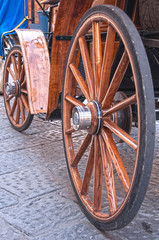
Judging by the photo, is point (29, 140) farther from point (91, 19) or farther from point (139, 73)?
point (139, 73)

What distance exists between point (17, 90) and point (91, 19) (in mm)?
1751

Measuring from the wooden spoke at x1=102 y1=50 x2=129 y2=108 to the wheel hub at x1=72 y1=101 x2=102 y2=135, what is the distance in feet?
0.16

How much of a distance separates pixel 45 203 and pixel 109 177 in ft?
1.67

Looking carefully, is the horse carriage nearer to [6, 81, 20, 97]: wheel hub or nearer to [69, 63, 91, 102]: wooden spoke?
[69, 63, 91, 102]: wooden spoke

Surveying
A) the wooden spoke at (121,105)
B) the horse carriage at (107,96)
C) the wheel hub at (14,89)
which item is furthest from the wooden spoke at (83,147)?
the wheel hub at (14,89)

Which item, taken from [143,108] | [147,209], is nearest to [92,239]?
[147,209]

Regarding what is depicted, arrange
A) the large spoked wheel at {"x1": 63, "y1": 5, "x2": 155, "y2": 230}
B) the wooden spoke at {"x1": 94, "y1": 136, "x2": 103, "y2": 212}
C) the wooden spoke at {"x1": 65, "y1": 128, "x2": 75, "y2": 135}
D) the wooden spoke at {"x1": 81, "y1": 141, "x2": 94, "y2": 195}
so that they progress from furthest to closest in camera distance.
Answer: the wooden spoke at {"x1": 65, "y1": 128, "x2": 75, "y2": 135} < the wooden spoke at {"x1": 81, "y1": 141, "x2": 94, "y2": 195} < the wooden spoke at {"x1": 94, "y1": 136, "x2": 103, "y2": 212} < the large spoked wheel at {"x1": 63, "y1": 5, "x2": 155, "y2": 230}

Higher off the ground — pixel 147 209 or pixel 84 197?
pixel 84 197

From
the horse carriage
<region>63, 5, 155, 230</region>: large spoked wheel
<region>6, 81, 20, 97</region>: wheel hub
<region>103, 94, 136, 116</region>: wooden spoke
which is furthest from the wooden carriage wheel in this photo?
<region>6, 81, 20, 97</region>: wheel hub

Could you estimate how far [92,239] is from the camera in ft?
4.49

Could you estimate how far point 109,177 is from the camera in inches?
52.7

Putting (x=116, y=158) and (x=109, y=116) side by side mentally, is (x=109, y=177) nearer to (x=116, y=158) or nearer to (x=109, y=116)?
(x=116, y=158)

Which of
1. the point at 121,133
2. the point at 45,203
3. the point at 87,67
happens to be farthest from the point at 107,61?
the point at 45,203

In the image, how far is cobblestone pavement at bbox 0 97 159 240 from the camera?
1.42 meters
